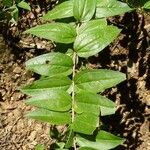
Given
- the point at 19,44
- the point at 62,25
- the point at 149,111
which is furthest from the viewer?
the point at 149,111

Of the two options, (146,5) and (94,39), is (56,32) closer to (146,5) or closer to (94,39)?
(94,39)

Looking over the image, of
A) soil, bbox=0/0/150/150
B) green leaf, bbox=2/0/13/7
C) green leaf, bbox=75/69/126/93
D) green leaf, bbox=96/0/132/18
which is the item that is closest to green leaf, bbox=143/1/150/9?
green leaf, bbox=96/0/132/18

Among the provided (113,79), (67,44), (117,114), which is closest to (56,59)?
(67,44)

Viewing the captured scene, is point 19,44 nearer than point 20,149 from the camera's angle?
Yes

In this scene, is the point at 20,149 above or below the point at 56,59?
below

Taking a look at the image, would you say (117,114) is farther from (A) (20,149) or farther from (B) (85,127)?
(B) (85,127)

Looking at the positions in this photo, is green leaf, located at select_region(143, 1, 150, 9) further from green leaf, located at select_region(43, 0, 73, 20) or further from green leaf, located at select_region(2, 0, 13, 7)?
green leaf, located at select_region(2, 0, 13, 7)
